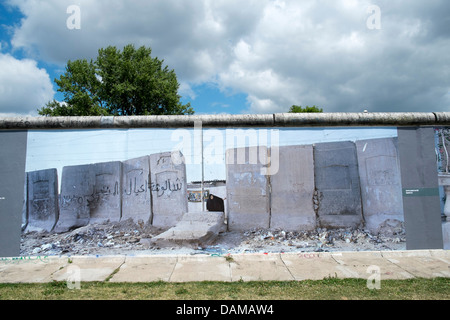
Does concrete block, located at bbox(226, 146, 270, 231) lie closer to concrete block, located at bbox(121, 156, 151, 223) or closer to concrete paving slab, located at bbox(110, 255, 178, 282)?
concrete paving slab, located at bbox(110, 255, 178, 282)

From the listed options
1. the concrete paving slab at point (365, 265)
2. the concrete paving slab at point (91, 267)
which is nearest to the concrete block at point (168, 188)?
the concrete paving slab at point (91, 267)

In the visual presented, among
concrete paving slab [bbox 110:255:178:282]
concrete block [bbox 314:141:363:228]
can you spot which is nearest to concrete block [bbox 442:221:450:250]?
concrete block [bbox 314:141:363:228]

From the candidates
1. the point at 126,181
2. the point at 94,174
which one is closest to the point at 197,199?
the point at 126,181

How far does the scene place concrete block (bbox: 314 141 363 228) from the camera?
215 inches

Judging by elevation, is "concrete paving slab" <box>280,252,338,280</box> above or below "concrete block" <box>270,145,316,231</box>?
below

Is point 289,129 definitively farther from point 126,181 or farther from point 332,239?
point 126,181

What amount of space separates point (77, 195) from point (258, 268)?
3.73 metres

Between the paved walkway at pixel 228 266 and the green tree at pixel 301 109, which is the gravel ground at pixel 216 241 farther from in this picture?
the green tree at pixel 301 109

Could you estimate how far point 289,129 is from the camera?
5539mm

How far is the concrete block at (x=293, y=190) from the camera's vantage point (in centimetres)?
553

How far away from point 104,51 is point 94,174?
20865mm

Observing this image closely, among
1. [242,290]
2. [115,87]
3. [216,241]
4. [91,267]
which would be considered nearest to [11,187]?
[91,267]

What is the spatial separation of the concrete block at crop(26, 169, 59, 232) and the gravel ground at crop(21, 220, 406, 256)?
0.21 m

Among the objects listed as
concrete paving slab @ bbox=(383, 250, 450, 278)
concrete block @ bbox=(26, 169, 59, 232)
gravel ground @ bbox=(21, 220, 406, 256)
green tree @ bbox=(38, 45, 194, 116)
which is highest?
green tree @ bbox=(38, 45, 194, 116)
